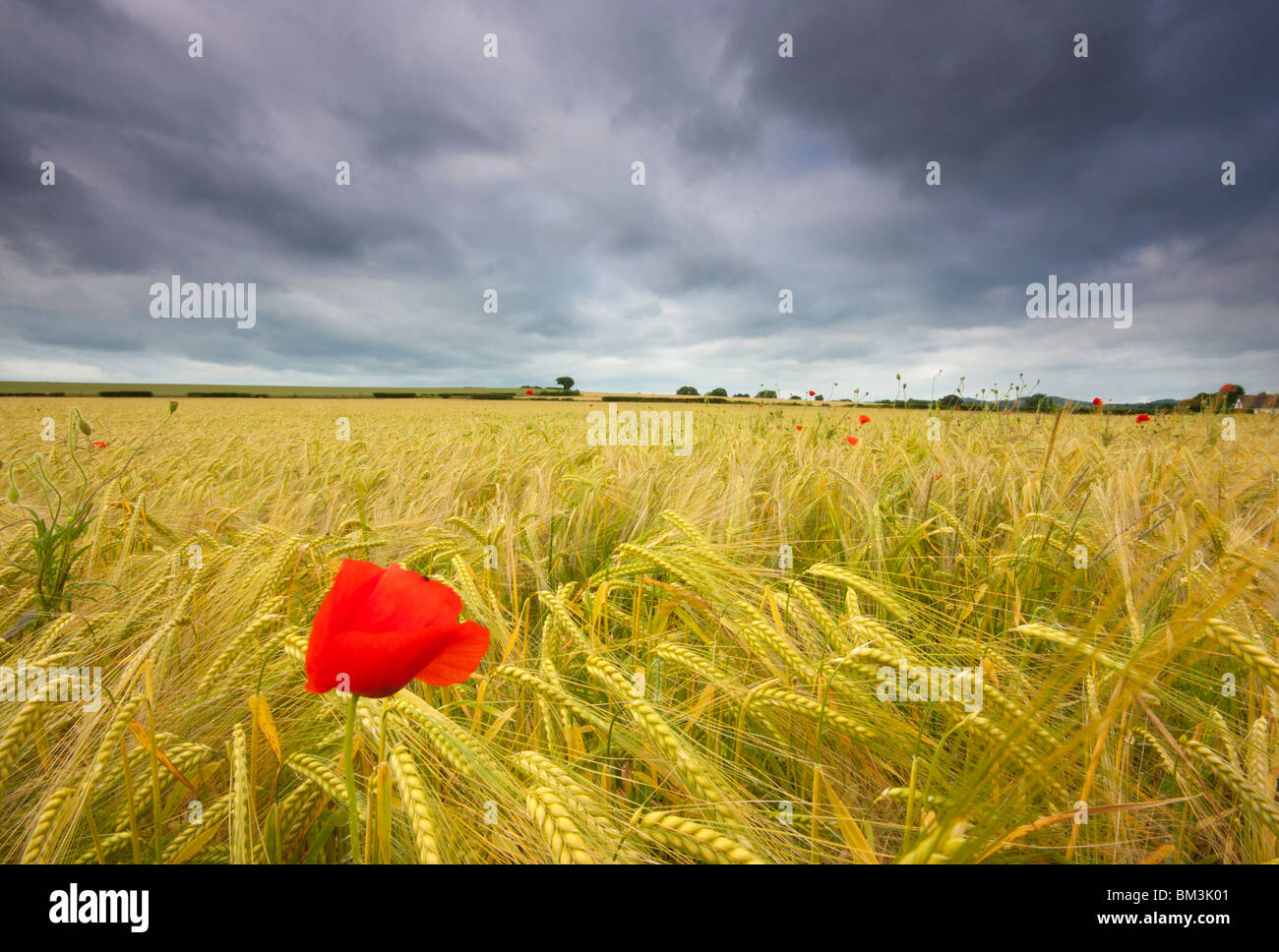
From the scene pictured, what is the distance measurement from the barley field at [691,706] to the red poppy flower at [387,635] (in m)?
0.12

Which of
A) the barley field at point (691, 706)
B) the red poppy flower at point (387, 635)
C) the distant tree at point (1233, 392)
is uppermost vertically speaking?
the distant tree at point (1233, 392)

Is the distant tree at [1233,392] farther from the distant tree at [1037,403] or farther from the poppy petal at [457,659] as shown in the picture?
the poppy petal at [457,659]

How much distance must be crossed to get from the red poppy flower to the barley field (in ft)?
0.38

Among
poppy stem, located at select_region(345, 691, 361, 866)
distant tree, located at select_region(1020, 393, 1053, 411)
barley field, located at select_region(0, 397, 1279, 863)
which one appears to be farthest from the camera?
distant tree, located at select_region(1020, 393, 1053, 411)

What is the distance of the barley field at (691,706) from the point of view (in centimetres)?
71

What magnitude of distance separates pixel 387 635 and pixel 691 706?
2.38 feet

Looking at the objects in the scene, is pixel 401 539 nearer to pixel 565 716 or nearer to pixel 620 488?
pixel 620 488

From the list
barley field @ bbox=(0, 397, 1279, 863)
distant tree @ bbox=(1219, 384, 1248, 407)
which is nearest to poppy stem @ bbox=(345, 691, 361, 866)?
barley field @ bbox=(0, 397, 1279, 863)

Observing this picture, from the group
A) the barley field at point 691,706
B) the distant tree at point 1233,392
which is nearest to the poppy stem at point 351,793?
the barley field at point 691,706

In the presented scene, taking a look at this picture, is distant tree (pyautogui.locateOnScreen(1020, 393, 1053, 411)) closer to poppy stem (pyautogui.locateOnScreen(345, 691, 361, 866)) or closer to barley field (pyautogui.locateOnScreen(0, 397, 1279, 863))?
barley field (pyautogui.locateOnScreen(0, 397, 1279, 863))

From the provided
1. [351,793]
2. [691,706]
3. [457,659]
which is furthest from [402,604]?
[691,706]

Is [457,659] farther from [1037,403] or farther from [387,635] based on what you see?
[1037,403]

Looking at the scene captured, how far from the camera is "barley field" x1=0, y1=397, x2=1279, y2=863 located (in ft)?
2.34

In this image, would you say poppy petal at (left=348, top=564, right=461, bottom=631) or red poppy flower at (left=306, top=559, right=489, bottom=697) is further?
poppy petal at (left=348, top=564, right=461, bottom=631)
